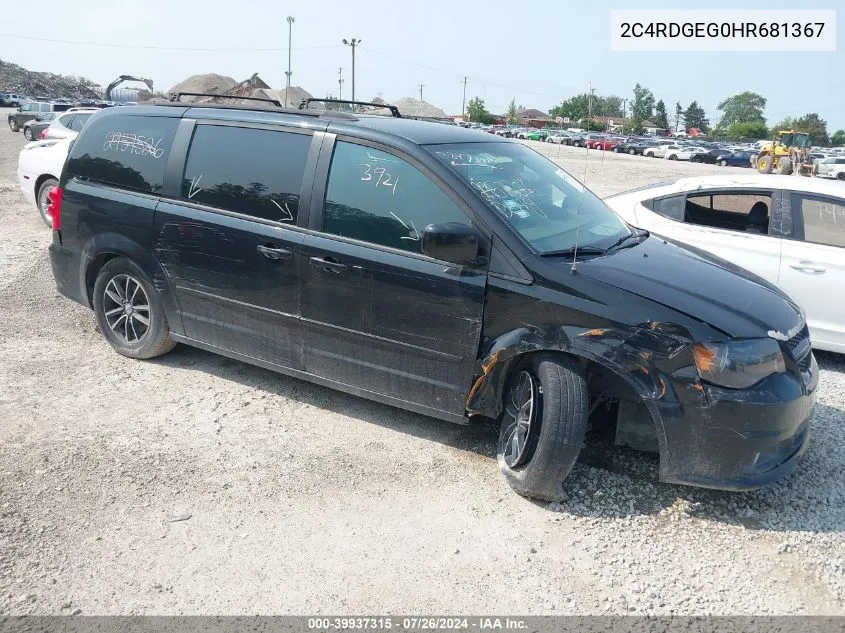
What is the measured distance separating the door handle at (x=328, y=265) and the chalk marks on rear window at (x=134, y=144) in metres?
1.62

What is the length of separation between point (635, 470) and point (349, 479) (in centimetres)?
163

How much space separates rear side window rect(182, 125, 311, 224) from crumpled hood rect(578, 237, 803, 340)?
1864 millimetres

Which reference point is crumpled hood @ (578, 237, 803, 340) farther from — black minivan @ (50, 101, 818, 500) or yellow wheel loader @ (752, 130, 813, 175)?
yellow wheel loader @ (752, 130, 813, 175)

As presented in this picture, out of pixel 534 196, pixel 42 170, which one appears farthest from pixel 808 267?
pixel 42 170

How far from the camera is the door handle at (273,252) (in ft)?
14.2

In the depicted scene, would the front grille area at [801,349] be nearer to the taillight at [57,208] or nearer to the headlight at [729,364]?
the headlight at [729,364]

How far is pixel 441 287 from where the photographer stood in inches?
152

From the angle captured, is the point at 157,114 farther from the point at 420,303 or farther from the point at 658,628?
the point at 658,628

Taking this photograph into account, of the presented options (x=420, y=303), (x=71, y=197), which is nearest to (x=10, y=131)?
(x=71, y=197)

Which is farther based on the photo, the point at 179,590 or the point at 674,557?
the point at 674,557

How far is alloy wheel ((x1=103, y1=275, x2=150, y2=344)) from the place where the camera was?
5211 mm

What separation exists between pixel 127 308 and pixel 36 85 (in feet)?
302

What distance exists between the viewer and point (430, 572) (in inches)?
125

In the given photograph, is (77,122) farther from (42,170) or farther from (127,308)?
(127,308)
